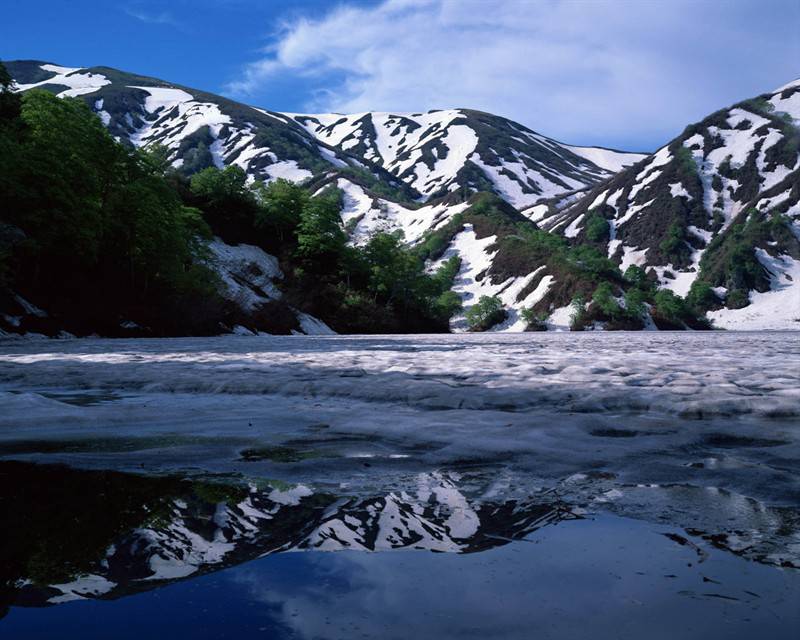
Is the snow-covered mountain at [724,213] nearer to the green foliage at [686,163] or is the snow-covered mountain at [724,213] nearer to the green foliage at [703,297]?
the green foliage at [686,163]

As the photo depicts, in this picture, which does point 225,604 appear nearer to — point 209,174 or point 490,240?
point 209,174

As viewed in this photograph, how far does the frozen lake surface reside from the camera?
1.57 m

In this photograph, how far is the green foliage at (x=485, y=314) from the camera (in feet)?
294

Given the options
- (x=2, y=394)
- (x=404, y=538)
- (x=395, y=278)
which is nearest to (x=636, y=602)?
(x=404, y=538)

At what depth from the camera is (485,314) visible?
90500 millimetres

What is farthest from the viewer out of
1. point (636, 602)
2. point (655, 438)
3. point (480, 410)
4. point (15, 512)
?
point (480, 410)

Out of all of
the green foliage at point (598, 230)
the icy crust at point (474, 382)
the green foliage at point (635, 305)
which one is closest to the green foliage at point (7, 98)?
the icy crust at point (474, 382)

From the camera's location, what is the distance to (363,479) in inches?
123

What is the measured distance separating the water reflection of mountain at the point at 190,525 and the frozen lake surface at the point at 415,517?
0.04ft

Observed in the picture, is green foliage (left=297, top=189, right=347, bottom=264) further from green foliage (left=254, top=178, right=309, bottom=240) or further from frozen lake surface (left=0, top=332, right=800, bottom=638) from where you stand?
frozen lake surface (left=0, top=332, right=800, bottom=638)

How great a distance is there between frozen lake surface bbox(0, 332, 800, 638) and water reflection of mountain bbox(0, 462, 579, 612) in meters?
0.01

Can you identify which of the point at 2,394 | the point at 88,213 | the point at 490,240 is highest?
the point at 490,240

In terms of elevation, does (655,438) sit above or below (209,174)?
below

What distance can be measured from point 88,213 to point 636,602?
32.1 meters
